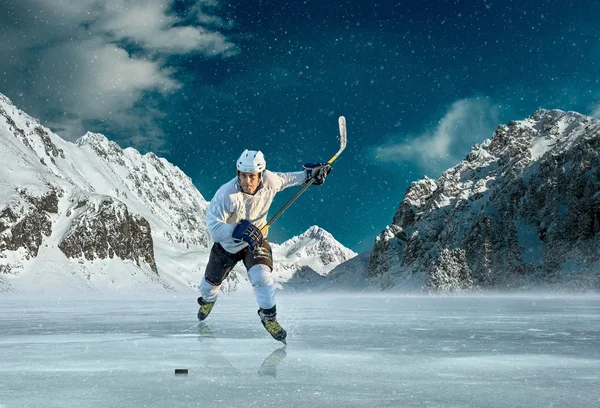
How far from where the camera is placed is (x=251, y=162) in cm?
923

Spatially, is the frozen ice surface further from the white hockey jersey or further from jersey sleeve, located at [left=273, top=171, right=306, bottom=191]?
jersey sleeve, located at [left=273, top=171, right=306, bottom=191]

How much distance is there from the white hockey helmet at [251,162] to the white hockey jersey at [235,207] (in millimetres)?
315

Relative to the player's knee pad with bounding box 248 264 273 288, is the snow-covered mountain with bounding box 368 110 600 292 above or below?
above

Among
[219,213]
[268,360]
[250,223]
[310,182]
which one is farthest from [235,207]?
[268,360]

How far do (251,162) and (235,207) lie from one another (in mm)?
774

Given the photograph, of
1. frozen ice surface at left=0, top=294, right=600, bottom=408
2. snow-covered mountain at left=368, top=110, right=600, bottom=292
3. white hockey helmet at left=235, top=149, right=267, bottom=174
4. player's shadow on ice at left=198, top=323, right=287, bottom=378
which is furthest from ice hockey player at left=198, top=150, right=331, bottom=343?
snow-covered mountain at left=368, top=110, right=600, bottom=292

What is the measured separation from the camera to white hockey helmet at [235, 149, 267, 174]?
Result: 9203 mm

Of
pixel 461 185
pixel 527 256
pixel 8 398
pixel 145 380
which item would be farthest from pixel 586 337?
pixel 461 185

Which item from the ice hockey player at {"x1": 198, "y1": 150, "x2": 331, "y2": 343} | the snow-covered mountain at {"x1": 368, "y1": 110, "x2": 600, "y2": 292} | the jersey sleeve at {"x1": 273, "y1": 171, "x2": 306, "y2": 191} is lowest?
the ice hockey player at {"x1": 198, "y1": 150, "x2": 331, "y2": 343}

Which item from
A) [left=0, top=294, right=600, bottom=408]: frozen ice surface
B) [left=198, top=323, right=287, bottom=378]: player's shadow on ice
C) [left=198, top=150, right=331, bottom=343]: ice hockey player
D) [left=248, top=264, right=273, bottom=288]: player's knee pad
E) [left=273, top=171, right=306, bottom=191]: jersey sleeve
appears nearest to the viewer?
[left=0, top=294, right=600, bottom=408]: frozen ice surface

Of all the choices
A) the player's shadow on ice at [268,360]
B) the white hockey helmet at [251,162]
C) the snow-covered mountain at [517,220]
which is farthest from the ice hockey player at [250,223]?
the snow-covered mountain at [517,220]

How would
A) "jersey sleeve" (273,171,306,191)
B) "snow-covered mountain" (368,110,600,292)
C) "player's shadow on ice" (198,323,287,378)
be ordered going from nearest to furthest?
"player's shadow on ice" (198,323,287,378) → "jersey sleeve" (273,171,306,191) → "snow-covered mountain" (368,110,600,292)

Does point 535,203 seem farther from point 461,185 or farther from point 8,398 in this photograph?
point 8,398

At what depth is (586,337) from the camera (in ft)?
31.0
